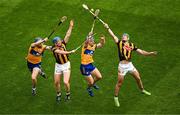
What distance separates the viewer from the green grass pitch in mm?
20672

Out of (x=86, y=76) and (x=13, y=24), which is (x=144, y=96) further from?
(x=13, y=24)

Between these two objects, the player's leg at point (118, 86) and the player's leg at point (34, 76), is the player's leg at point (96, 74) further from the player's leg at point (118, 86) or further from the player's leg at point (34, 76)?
the player's leg at point (34, 76)

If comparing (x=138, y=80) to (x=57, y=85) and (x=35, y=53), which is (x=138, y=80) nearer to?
(x=57, y=85)

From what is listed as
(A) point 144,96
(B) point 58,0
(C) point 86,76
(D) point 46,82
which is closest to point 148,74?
(A) point 144,96

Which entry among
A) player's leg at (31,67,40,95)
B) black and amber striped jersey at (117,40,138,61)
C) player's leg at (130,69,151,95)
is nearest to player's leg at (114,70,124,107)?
player's leg at (130,69,151,95)

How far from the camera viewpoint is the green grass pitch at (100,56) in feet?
67.8

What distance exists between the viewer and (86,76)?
2077cm

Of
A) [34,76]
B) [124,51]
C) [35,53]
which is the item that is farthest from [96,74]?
[35,53]

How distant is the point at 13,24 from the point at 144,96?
31.4ft

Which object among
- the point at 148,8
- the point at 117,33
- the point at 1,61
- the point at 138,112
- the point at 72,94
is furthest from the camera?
the point at 148,8

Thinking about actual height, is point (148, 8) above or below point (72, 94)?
above

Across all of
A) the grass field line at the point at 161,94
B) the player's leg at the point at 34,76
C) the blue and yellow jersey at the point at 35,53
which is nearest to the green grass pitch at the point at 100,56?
the grass field line at the point at 161,94

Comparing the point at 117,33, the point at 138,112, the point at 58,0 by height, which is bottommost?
the point at 138,112

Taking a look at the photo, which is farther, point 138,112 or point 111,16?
point 111,16
